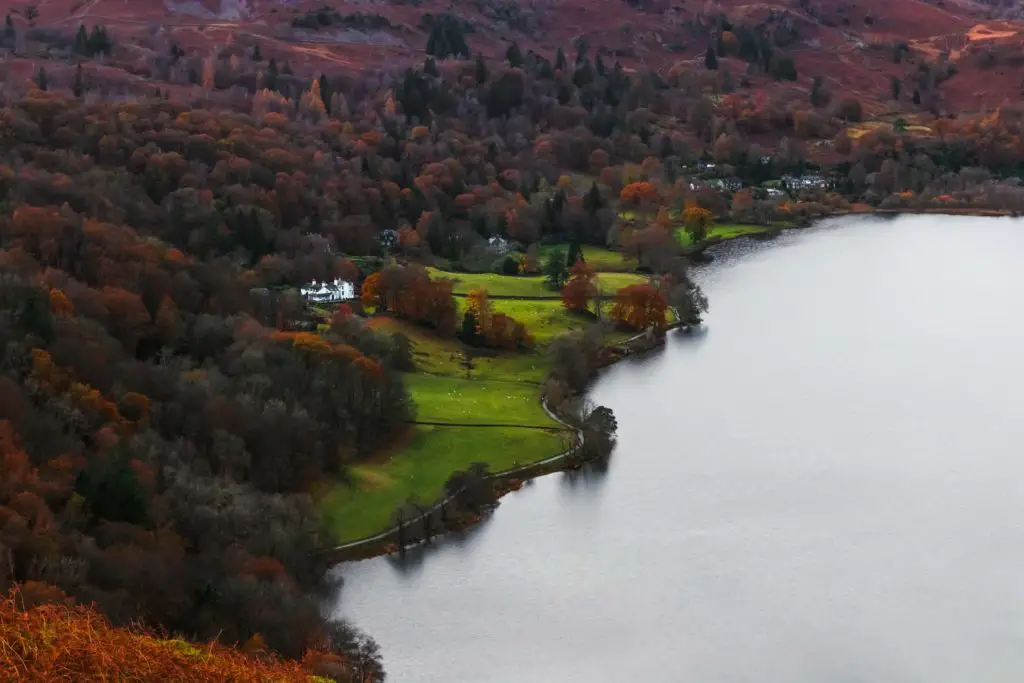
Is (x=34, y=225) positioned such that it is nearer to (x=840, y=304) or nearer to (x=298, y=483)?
(x=298, y=483)

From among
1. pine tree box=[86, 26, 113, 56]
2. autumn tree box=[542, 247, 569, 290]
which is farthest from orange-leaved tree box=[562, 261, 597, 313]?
pine tree box=[86, 26, 113, 56]

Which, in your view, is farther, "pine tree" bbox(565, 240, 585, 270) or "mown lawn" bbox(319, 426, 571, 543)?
"pine tree" bbox(565, 240, 585, 270)

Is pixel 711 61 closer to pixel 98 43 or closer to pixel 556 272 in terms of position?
Answer: pixel 98 43

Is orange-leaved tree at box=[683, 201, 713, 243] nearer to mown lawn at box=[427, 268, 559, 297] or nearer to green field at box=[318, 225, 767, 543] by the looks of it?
mown lawn at box=[427, 268, 559, 297]

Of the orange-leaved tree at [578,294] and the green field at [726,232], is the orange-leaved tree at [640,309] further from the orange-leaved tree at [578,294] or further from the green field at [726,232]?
the green field at [726,232]

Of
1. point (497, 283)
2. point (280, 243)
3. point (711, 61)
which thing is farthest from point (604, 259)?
point (711, 61)

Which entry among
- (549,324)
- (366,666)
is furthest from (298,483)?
(549,324)
